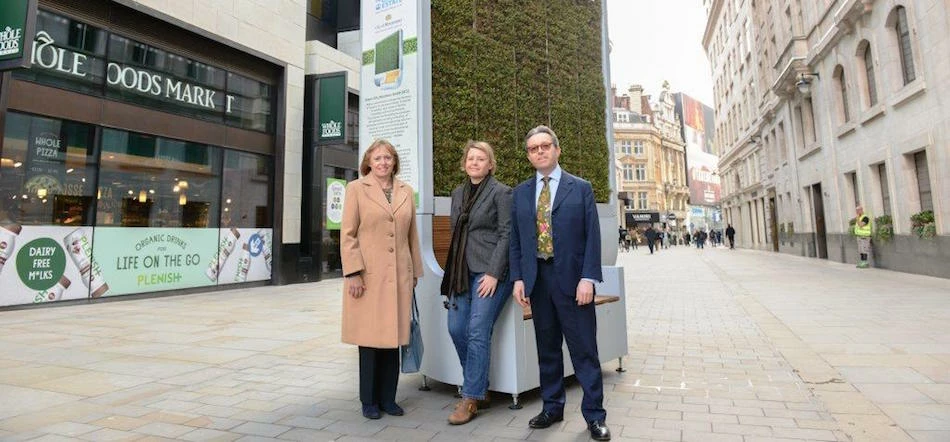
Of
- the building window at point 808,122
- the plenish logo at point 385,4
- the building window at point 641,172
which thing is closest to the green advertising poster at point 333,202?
the plenish logo at point 385,4

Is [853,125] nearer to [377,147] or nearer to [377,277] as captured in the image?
[377,147]

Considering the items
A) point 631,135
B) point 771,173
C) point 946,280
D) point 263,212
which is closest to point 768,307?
point 946,280

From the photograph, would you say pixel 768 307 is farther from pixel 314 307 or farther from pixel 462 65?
pixel 314 307

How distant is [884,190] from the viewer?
1577 cm

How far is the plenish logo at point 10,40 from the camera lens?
659 centimetres

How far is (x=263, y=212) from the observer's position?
15266 mm

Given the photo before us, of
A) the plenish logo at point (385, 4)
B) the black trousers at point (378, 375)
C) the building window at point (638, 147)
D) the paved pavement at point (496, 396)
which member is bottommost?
the paved pavement at point (496, 396)

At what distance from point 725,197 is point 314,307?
47470 millimetres

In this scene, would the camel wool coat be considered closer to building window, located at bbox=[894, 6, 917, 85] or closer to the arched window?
building window, located at bbox=[894, 6, 917, 85]

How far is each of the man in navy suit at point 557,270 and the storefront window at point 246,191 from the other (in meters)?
12.8

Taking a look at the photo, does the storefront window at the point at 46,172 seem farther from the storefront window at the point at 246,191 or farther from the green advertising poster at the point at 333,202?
the green advertising poster at the point at 333,202

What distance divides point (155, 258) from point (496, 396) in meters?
11.2

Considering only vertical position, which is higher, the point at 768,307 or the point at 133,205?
the point at 133,205

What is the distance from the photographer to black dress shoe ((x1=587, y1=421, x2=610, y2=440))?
3.05 m
